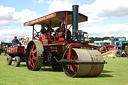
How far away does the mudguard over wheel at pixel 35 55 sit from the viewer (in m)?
8.40

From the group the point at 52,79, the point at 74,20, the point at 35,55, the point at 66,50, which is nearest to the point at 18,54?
the point at 35,55

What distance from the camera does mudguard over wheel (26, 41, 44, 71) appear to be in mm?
8398

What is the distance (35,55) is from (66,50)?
86.0 inches

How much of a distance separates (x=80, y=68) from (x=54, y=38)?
9.10 ft

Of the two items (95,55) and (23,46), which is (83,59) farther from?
(23,46)

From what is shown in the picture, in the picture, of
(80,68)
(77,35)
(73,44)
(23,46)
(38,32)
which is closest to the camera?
(80,68)

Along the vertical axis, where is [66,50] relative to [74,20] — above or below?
below

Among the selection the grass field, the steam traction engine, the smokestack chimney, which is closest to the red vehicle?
the steam traction engine

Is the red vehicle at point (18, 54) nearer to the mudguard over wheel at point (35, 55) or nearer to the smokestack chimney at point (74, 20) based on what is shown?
the mudguard over wheel at point (35, 55)

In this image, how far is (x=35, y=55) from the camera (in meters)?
8.98

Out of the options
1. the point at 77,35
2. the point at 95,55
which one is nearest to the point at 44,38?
the point at 77,35

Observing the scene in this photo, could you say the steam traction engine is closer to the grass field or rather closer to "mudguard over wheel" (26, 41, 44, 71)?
"mudguard over wheel" (26, 41, 44, 71)

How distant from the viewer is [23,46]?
11.0 meters

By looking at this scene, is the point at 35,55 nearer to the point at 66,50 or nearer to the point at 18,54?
the point at 66,50
